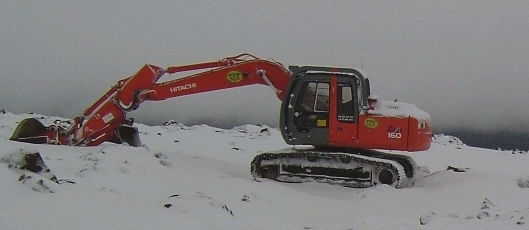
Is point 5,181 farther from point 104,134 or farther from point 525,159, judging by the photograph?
point 525,159

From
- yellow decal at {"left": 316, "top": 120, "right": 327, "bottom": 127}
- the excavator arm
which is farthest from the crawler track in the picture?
the excavator arm

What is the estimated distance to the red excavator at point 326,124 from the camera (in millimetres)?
11633

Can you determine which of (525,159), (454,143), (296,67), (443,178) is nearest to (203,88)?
(296,67)

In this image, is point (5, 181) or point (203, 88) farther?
point (203, 88)

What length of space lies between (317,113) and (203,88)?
2.43 metres

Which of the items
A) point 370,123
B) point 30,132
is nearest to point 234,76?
point 370,123

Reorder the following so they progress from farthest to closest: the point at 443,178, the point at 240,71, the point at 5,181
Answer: the point at 240,71 < the point at 443,178 < the point at 5,181

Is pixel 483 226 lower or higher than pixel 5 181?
lower

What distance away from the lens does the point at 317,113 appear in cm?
1203

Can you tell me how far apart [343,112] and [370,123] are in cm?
52

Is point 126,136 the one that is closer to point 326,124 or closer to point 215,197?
point 326,124

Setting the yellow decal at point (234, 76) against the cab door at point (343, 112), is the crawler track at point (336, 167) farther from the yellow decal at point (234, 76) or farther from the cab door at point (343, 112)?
the yellow decal at point (234, 76)

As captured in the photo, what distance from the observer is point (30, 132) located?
1301cm

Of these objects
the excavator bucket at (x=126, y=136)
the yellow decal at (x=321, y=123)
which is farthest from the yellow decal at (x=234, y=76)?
the excavator bucket at (x=126, y=136)
